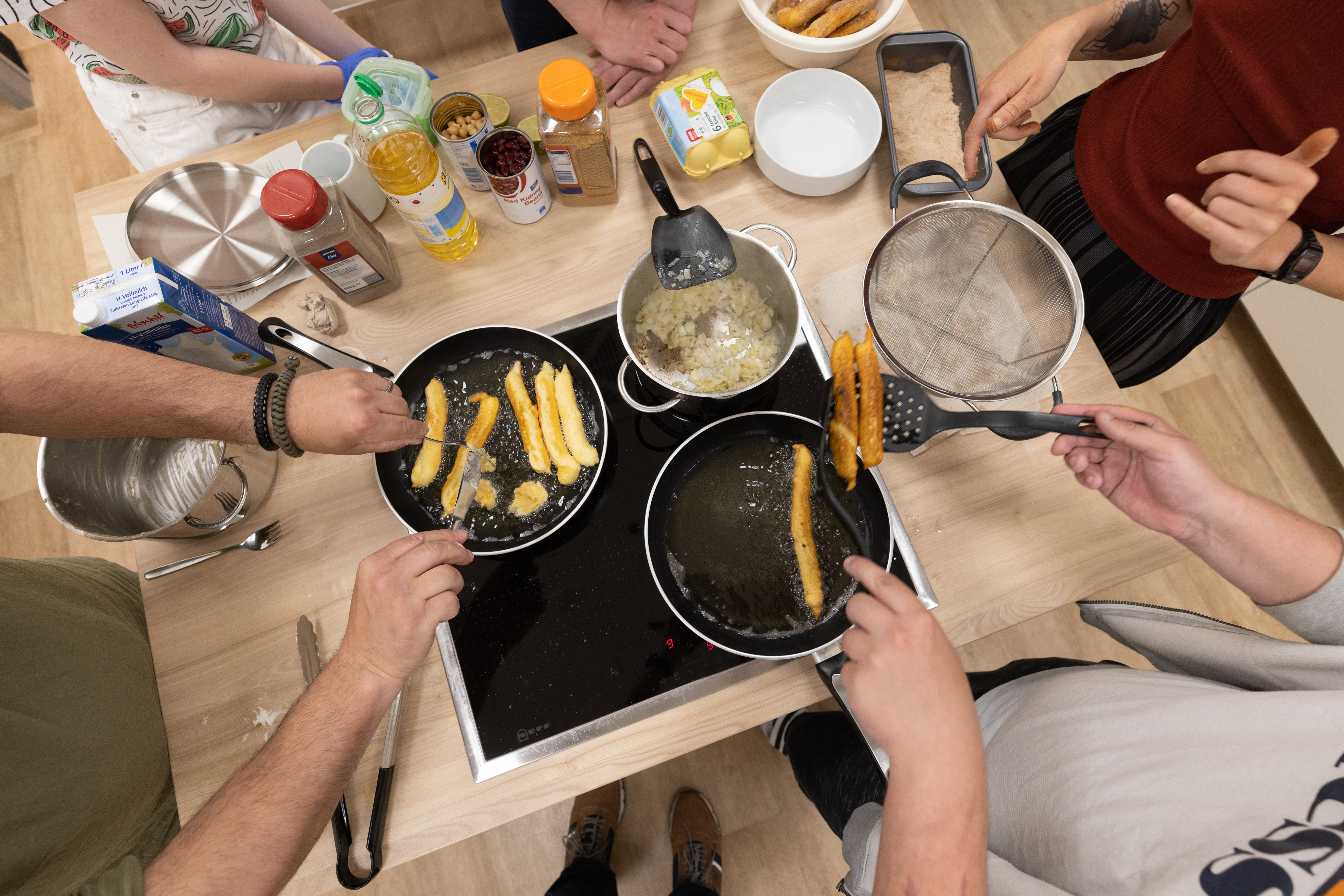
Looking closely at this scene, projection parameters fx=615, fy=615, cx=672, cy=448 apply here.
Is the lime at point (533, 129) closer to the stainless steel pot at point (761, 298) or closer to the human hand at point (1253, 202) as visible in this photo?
the stainless steel pot at point (761, 298)

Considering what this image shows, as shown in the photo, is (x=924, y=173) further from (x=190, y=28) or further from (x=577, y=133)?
(x=190, y=28)

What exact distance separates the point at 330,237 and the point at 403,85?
386 millimetres

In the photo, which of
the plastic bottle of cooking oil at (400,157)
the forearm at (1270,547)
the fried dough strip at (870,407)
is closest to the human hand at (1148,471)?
the forearm at (1270,547)

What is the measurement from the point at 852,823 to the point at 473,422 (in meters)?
1.06

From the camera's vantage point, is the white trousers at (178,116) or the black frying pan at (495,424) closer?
the black frying pan at (495,424)

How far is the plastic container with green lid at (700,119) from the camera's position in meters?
1.21

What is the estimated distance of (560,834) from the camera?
2008 mm

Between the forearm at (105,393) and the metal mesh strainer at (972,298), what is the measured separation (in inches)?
46.3

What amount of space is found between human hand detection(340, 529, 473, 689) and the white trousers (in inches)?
47.0

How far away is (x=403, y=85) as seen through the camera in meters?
1.21

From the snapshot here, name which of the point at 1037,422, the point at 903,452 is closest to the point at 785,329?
the point at 903,452

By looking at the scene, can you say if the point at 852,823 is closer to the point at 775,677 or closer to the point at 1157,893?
the point at 775,677

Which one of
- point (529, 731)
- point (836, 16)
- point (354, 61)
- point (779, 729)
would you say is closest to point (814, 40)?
point (836, 16)

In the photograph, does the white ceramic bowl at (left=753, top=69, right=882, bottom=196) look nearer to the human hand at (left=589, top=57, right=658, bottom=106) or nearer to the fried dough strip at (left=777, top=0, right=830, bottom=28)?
the fried dough strip at (left=777, top=0, right=830, bottom=28)
